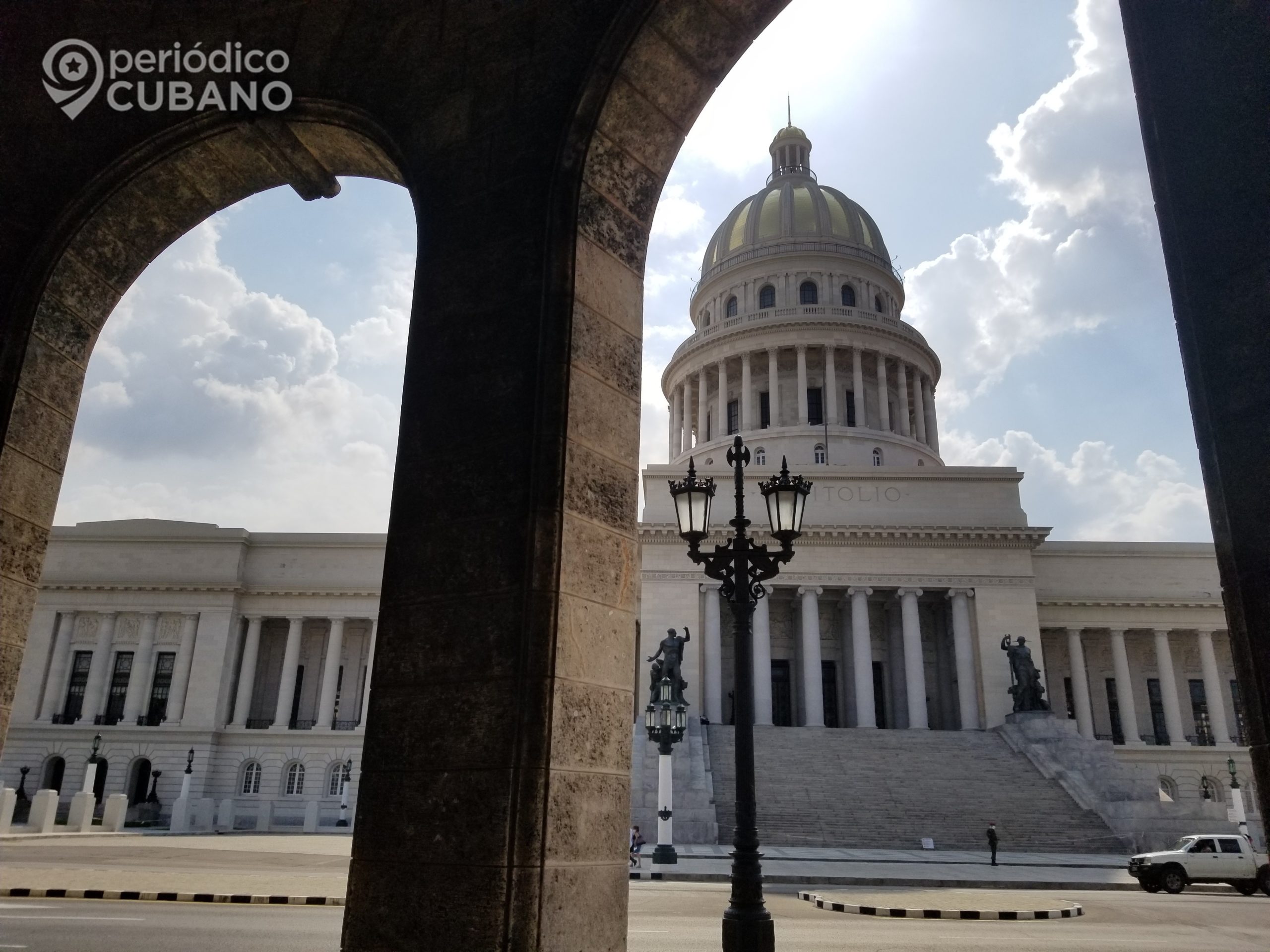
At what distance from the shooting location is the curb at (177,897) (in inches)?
629

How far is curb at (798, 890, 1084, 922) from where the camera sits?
15789 mm

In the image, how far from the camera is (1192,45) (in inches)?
176

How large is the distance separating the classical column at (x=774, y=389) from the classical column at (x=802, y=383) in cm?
152

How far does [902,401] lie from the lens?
217 feet

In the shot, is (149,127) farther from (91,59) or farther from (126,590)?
(126,590)

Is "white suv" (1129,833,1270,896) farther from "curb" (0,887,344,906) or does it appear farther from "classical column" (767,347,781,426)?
"classical column" (767,347,781,426)

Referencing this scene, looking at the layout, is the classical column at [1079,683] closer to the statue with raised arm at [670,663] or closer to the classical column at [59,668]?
the statue with raised arm at [670,663]

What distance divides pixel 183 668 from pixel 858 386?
1803 inches

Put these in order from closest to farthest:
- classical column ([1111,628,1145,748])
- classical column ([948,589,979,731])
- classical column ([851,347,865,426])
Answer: classical column ([948,589,979,731])
classical column ([1111,628,1145,748])
classical column ([851,347,865,426])

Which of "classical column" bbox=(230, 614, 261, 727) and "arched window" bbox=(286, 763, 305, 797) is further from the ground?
"classical column" bbox=(230, 614, 261, 727)

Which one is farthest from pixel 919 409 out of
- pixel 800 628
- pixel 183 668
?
pixel 183 668

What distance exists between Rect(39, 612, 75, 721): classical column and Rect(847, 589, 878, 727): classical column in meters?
46.7

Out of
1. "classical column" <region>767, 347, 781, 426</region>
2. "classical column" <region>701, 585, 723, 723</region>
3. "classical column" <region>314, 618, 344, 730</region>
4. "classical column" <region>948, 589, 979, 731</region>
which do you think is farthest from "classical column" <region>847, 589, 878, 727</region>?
"classical column" <region>314, 618, 344, 730</region>

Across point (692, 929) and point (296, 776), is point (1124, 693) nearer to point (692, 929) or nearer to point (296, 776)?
point (296, 776)
